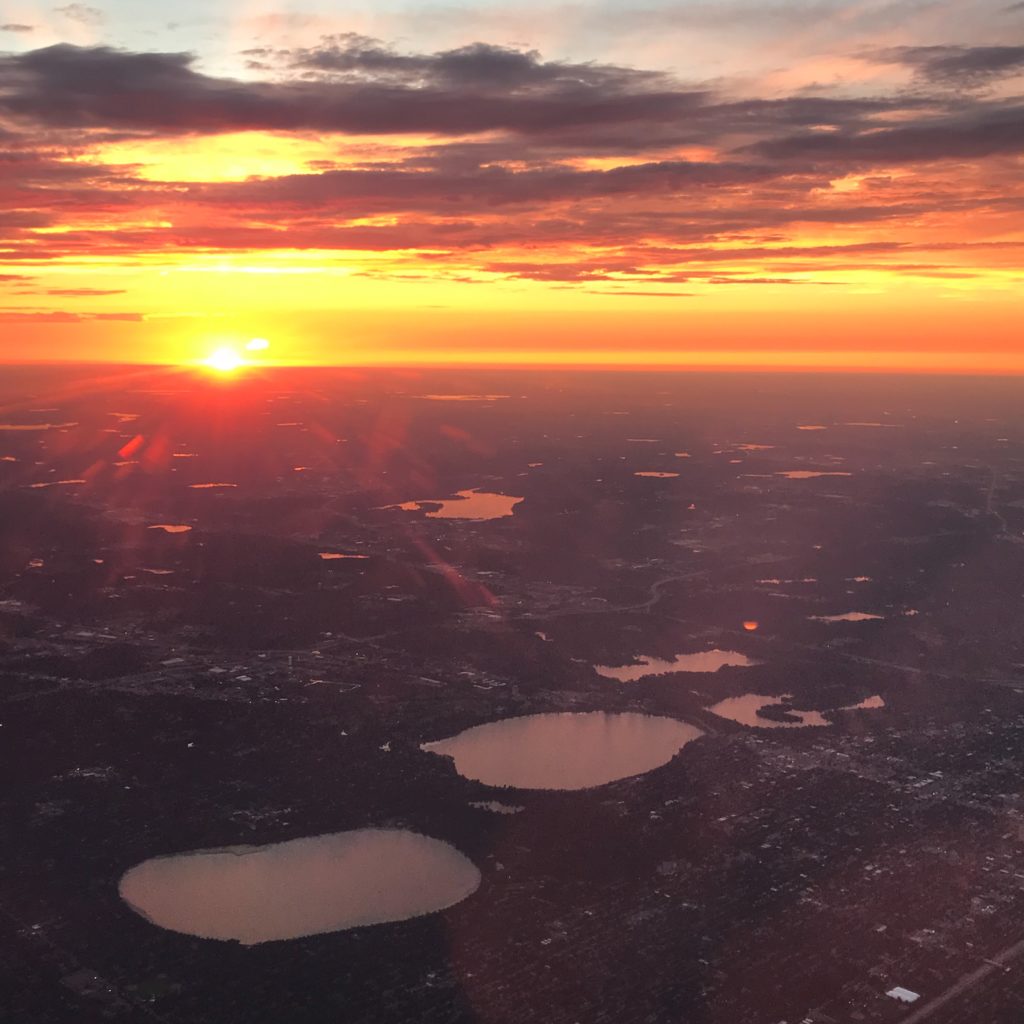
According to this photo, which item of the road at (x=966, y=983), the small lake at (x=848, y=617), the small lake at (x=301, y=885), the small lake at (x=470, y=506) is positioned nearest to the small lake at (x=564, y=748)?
Answer: the small lake at (x=301, y=885)

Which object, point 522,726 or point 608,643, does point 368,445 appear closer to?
point 608,643

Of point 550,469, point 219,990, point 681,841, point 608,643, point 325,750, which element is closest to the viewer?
point 219,990

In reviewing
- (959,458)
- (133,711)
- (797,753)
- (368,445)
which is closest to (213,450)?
(368,445)

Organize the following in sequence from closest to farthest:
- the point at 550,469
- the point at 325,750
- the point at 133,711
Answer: the point at 325,750
the point at 133,711
the point at 550,469

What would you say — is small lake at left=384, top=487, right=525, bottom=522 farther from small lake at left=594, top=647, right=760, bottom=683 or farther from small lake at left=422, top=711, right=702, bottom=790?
small lake at left=422, top=711, right=702, bottom=790

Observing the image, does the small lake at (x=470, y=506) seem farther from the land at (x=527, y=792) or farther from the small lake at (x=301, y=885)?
the small lake at (x=301, y=885)
